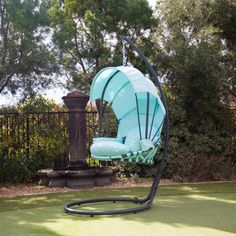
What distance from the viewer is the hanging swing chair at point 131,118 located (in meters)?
5.67

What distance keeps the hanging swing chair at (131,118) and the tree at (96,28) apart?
703cm

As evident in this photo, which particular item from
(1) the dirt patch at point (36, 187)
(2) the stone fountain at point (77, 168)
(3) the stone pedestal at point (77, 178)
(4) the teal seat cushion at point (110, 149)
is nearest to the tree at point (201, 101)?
(1) the dirt patch at point (36, 187)

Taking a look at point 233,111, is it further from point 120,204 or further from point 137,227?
point 137,227

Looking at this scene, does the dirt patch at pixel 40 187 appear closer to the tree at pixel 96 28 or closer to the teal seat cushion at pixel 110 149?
the teal seat cushion at pixel 110 149

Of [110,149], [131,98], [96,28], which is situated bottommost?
[110,149]

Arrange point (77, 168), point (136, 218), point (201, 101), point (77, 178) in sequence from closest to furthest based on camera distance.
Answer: point (136, 218)
point (77, 178)
point (77, 168)
point (201, 101)

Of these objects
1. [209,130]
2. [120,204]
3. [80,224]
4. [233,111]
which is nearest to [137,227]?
[80,224]

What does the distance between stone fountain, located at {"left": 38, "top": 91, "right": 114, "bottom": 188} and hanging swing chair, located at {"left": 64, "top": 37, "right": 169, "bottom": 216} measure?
2411mm

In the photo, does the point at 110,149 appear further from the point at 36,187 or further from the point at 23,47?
the point at 23,47

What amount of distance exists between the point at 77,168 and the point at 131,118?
12.0 ft

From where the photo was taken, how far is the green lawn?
4965 mm

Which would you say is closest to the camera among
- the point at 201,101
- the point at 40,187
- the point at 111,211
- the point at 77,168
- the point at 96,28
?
the point at 111,211

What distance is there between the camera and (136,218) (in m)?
5.75

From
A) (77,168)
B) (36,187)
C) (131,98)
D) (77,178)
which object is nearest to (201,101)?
(77,168)
